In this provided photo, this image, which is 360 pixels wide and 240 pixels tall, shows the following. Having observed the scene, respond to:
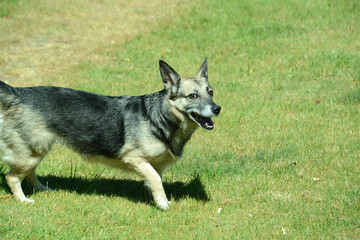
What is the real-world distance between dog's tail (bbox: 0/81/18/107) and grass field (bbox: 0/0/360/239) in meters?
1.25

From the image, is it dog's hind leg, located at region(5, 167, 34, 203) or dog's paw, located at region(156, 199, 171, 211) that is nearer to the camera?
dog's paw, located at region(156, 199, 171, 211)

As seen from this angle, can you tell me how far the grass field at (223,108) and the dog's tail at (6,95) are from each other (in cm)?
125

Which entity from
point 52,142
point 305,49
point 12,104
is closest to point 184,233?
point 52,142

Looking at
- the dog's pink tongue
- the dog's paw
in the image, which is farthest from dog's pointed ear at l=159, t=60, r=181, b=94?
the dog's paw

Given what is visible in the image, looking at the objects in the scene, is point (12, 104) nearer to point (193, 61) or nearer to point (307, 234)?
point (307, 234)

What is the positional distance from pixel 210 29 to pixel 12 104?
8116 millimetres

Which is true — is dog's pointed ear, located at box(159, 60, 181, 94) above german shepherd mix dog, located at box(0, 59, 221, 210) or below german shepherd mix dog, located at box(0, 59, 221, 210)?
above

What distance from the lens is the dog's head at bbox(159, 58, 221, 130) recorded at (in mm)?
5293

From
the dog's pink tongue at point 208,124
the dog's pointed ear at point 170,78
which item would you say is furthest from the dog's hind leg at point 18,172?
the dog's pink tongue at point 208,124

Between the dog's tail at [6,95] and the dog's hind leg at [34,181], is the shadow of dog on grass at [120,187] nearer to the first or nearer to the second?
the dog's hind leg at [34,181]

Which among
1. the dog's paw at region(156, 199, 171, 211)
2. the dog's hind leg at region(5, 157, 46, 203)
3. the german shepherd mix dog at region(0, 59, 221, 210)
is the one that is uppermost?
the german shepherd mix dog at region(0, 59, 221, 210)

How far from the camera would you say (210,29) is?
1263 cm

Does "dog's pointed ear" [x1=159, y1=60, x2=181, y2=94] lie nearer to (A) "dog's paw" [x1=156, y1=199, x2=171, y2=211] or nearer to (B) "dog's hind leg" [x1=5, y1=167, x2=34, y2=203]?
(A) "dog's paw" [x1=156, y1=199, x2=171, y2=211]

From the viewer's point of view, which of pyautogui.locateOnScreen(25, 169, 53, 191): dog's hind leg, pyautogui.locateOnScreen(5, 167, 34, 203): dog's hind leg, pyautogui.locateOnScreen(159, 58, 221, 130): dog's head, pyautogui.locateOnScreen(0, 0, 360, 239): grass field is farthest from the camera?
pyautogui.locateOnScreen(25, 169, 53, 191): dog's hind leg
